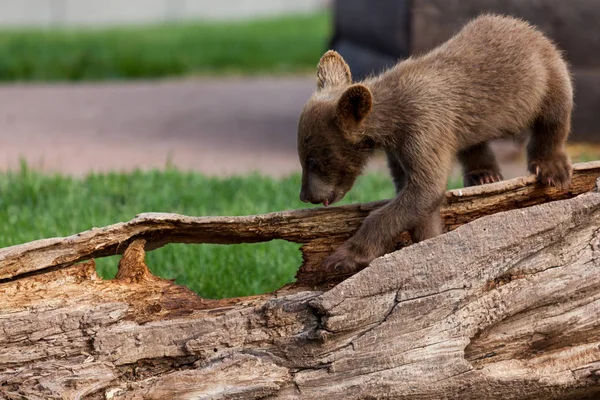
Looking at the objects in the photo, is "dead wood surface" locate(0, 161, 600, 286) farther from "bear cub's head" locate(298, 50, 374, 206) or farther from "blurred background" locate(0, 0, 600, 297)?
"blurred background" locate(0, 0, 600, 297)

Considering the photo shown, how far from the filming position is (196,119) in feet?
40.3

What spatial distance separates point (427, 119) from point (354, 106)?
14.1 inches

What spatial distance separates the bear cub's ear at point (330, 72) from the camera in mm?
4547

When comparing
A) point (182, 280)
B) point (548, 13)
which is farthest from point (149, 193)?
point (548, 13)

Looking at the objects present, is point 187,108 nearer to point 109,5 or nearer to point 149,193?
point 149,193

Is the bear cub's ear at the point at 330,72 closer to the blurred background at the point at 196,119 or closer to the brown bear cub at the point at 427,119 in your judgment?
the brown bear cub at the point at 427,119

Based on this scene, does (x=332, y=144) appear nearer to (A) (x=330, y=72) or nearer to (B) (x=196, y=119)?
(A) (x=330, y=72)

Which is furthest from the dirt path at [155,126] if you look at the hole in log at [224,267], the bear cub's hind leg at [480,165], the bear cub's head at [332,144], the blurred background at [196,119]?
the bear cub's head at [332,144]

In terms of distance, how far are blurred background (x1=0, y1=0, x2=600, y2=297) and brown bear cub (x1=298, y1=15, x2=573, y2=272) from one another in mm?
1246

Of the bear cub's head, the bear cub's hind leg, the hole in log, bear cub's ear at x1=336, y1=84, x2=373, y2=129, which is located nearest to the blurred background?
the hole in log

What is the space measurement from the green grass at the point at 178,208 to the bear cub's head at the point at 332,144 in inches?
39.3

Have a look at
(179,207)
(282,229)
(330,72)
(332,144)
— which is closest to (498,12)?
(179,207)

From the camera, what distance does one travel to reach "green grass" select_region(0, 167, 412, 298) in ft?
17.6

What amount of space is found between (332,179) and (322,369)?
1.10 m
